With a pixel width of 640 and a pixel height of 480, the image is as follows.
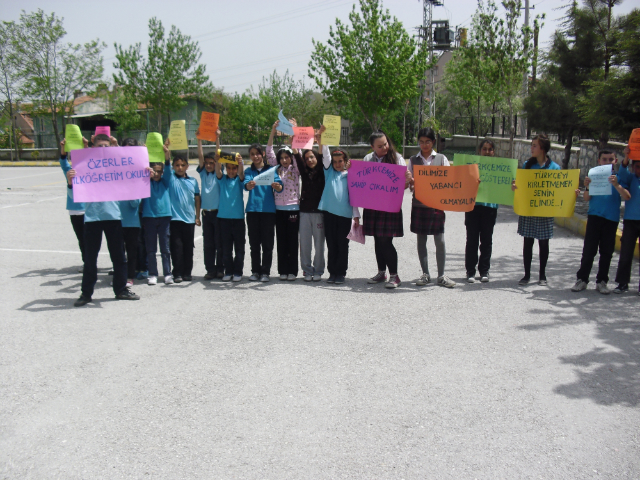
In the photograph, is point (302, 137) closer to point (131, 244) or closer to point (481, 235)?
point (131, 244)

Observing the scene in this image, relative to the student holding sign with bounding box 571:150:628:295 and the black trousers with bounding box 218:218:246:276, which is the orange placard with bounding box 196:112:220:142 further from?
the student holding sign with bounding box 571:150:628:295

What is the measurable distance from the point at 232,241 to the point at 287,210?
892 millimetres

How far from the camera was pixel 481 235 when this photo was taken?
309 inches

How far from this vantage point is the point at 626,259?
720cm

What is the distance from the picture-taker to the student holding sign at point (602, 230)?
714cm

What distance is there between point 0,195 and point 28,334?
50.1 ft

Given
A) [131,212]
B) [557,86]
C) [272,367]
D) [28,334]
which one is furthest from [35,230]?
[557,86]

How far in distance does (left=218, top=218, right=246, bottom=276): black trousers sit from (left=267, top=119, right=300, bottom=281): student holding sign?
0.50m

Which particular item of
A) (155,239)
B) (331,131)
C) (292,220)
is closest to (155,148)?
(155,239)

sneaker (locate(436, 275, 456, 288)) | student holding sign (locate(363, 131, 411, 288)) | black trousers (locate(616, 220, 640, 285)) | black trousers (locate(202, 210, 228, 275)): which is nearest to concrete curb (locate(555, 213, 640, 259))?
black trousers (locate(616, 220, 640, 285))

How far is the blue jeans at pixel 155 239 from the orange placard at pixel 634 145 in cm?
587

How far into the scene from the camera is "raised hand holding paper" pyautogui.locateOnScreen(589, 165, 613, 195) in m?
7.05

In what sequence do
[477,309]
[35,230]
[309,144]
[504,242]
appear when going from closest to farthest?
1. [477,309]
2. [309,144]
3. [504,242]
4. [35,230]

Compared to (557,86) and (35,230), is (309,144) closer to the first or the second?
(35,230)
